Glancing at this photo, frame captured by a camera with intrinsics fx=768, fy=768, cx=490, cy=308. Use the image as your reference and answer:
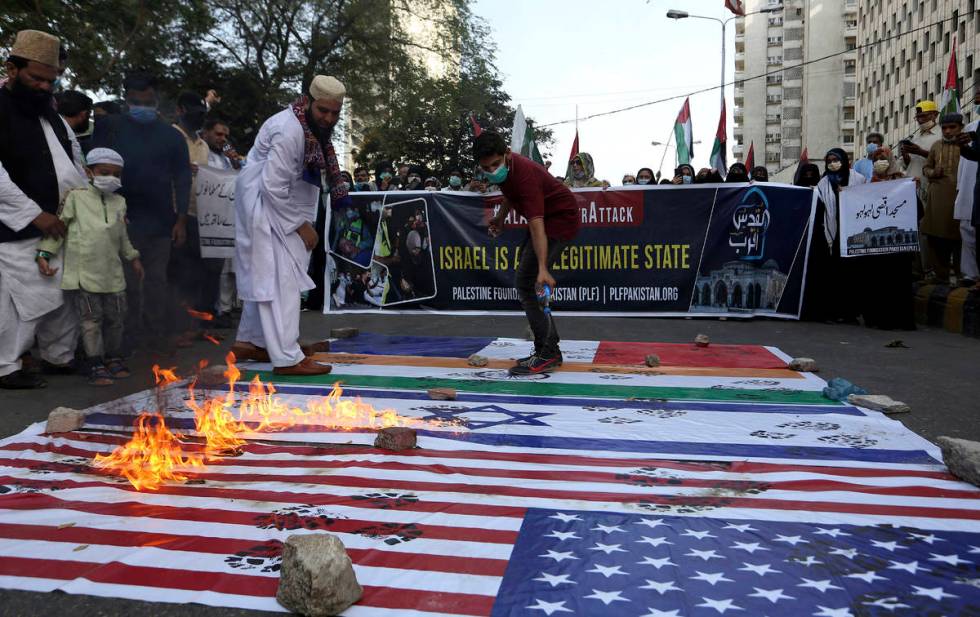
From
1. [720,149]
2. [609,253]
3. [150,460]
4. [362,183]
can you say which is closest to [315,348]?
[150,460]

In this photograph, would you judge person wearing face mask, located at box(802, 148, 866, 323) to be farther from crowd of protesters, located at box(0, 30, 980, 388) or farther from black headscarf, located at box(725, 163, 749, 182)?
black headscarf, located at box(725, 163, 749, 182)

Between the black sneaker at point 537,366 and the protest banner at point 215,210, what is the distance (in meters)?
3.76

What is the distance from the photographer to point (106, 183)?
572 cm

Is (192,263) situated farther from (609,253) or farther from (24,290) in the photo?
(609,253)

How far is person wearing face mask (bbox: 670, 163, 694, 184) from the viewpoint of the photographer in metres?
11.3

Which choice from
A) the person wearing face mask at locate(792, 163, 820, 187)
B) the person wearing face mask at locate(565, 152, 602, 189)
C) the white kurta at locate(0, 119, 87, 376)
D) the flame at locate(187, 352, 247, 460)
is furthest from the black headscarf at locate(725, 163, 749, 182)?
the white kurta at locate(0, 119, 87, 376)

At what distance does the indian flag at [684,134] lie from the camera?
14117 millimetres

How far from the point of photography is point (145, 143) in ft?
21.9

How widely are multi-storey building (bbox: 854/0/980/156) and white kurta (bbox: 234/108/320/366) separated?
36.8m

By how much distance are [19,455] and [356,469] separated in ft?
5.41

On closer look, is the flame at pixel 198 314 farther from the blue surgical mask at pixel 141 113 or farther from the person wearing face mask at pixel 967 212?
the person wearing face mask at pixel 967 212

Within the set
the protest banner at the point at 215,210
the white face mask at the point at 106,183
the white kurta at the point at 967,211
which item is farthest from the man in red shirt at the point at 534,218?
the white kurta at the point at 967,211

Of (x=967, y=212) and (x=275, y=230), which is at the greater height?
(x=967, y=212)

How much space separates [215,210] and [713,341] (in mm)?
5391
